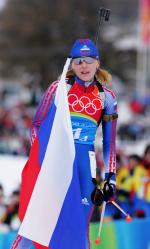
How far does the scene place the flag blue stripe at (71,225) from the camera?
213 inches

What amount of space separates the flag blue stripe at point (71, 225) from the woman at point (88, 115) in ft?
0.41

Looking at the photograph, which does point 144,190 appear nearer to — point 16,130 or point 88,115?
point 88,115

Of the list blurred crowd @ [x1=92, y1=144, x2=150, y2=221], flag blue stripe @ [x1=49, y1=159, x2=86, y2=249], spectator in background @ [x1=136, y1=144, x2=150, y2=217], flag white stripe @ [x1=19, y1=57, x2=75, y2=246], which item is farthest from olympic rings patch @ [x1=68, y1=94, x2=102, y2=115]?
spectator in background @ [x1=136, y1=144, x2=150, y2=217]

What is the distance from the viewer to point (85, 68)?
5.67m

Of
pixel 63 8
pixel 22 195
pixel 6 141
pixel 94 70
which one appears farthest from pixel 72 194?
pixel 63 8

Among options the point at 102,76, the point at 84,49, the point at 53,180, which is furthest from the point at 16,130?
the point at 53,180

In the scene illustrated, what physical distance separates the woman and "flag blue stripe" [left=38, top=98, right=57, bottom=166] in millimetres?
36

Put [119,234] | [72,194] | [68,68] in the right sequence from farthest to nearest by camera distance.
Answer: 1. [119,234]
2. [68,68]
3. [72,194]

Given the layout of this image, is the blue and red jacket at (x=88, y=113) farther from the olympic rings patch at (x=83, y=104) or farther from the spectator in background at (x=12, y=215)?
the spectator in background at (x=12, y=215)

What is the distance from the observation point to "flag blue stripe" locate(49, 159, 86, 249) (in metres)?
5.41

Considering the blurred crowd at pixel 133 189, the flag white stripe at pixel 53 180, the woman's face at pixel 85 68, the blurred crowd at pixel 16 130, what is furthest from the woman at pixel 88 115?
the blurred crowd at pixel 16 130

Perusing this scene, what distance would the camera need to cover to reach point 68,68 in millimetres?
5895

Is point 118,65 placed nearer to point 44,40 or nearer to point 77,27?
point 44,40

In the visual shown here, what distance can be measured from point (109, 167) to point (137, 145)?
64.0ft
